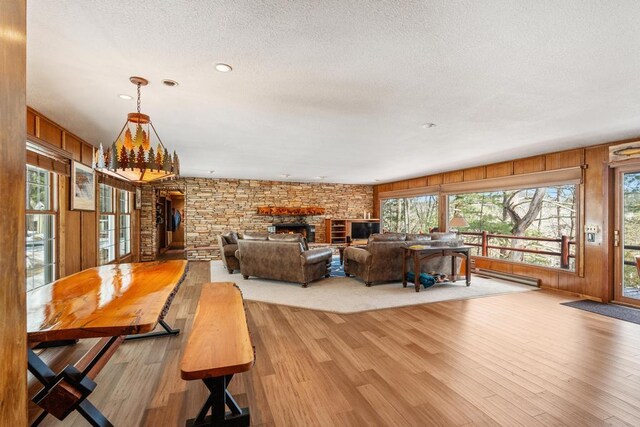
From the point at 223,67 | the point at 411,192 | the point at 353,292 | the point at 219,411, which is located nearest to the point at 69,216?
the point at 223,67

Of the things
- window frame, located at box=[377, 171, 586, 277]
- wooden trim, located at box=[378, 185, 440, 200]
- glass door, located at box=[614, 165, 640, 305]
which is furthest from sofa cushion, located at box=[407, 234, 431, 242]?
glass door, located at box=[614, 165, 640, 305]

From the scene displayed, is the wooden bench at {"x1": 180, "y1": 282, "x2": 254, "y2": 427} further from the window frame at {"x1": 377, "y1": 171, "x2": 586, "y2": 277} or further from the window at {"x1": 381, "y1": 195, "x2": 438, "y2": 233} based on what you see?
the window at {"x1": 381, "y1": 195, "x2": 438, "y2": 233}

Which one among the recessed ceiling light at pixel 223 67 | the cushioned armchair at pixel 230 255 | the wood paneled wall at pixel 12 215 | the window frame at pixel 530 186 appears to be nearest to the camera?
the wood paneled wall at pixel 12 215

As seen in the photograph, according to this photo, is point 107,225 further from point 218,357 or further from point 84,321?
point 218,357

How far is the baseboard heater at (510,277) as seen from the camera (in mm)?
5535

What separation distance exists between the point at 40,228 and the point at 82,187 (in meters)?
1.02

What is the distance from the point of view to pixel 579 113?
3.30 m

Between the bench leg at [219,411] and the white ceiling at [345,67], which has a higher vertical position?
the white ceiling at [345,67]

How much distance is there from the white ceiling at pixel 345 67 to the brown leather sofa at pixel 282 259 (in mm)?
1953

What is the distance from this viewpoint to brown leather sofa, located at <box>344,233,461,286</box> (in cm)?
526

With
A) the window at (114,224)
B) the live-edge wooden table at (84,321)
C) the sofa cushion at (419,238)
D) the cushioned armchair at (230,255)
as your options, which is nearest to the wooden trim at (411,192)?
the sofa cushion at (419,238)

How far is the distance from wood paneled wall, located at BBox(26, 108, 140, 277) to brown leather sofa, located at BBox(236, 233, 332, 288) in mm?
2334

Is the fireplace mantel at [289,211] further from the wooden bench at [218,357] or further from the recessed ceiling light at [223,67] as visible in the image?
the wooden bench at [218,357]

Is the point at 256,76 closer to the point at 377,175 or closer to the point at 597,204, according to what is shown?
the point at 597,204
